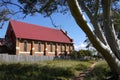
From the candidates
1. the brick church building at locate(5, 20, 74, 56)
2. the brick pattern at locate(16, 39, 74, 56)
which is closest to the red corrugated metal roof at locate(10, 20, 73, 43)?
the brick church building at locate(5, 20, 74, 56)

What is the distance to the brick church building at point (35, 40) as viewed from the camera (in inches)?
2218

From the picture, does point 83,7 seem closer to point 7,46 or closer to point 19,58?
point 19,58

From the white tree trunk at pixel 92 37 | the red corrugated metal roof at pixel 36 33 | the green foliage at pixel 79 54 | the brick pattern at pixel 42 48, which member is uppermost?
the white tree trunk at pixel 92 37

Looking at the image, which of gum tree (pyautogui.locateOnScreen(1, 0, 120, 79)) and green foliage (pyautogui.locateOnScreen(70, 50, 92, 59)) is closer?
gum tree (pyautogui.locateOnScreen(1, 0, 120, 79))

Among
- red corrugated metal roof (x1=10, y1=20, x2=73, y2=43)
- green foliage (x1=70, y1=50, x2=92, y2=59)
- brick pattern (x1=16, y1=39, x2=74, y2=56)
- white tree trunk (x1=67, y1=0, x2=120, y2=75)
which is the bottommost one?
green foliage (x1=70, y1=50, x2=92, y2=59)

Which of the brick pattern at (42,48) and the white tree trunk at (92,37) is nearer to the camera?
the white tree trunk at (92,37)

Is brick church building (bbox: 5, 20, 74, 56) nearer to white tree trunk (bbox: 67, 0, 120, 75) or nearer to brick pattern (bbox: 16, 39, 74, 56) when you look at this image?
brick pattern (bbox: 16, 39, 74, 56)

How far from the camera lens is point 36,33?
63.4m

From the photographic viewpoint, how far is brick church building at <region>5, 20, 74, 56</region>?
185 feet

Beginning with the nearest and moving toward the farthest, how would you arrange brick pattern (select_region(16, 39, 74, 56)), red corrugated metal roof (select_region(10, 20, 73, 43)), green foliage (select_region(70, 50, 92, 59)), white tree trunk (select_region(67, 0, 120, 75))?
white tree trunk (select_region(67, 0, 120, 75))
brick pattern (select_region(16, 39, 74, 56))
red corrugated metal roof (select_region(10, 20, 73, 43))
green foliage (select_region(70, 50, 92, 59))

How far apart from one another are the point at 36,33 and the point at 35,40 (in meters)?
2.51

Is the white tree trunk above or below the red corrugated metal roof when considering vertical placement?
above

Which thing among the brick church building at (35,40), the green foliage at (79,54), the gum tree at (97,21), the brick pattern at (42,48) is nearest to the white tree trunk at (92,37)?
the gum tree at (97,21)

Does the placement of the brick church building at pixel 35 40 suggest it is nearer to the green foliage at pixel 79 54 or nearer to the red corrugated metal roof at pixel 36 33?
the red corrugated metal roof at pixel 36 33
